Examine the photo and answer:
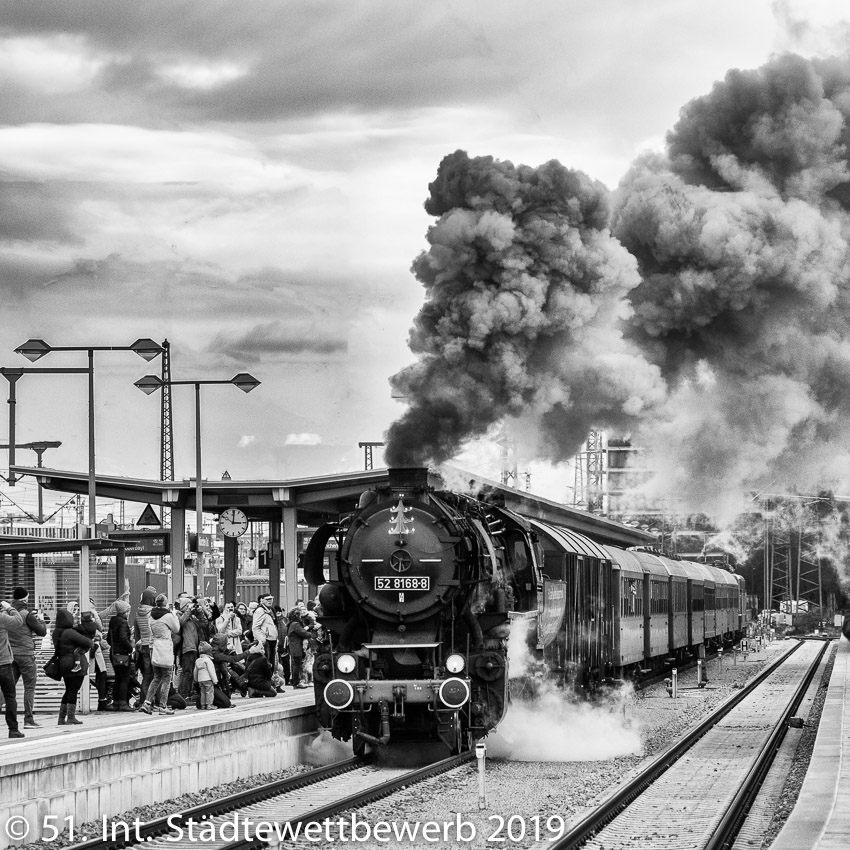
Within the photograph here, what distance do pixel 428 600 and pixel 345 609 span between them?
1.31m

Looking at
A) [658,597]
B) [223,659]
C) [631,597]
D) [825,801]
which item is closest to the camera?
[825,801]

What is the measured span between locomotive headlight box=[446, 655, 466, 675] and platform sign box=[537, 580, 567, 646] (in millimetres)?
2911

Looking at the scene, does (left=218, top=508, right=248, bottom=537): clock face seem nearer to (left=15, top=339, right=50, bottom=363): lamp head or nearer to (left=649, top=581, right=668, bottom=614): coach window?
(left=15, top=339, right=50, bottom=363): lamp head

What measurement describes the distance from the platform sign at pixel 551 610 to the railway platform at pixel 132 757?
3385mm

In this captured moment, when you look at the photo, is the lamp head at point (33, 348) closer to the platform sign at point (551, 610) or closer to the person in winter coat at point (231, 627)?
the person in winter coat at point (231, 627)

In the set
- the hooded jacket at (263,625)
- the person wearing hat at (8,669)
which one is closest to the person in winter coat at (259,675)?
the hooded jacket at (263,625)

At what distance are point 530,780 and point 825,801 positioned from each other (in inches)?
168

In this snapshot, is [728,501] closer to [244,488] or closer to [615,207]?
[615,207]

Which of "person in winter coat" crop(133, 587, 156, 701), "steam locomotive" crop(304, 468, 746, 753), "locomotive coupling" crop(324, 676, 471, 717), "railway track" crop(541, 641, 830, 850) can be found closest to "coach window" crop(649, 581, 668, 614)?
"railway track" crop(541, 641, 830, 850)

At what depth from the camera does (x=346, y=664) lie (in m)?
16.0

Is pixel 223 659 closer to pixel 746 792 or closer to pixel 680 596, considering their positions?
pixel 746 792

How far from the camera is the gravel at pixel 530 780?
12312mm

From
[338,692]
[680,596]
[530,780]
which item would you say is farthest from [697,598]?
[338,692]

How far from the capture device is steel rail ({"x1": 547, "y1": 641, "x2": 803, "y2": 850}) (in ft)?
38.4
